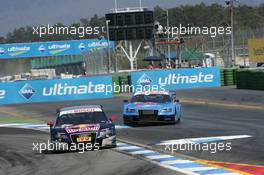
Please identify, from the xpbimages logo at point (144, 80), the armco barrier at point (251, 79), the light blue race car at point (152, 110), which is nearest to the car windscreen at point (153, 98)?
the light blue race car at point (152, 110)

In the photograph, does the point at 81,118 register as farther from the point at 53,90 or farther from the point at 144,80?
the point at 144,80

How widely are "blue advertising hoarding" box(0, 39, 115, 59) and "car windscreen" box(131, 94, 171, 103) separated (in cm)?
6053

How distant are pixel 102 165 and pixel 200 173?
2639 millimetres

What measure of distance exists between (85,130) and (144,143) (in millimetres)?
2420

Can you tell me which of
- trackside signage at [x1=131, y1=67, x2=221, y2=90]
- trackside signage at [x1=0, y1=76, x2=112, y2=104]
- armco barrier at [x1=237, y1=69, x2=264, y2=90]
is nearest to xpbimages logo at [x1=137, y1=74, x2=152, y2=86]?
trackside signage at [x1=131, y1=67, x2=221, y2=90]

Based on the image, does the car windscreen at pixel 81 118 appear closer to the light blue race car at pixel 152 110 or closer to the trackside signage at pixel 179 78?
the light blue race car at pixel 152 110

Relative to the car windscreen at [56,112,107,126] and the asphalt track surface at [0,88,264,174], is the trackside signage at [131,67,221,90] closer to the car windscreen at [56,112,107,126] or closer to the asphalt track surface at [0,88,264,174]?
the asphalt track surface at [0,88,264,174]

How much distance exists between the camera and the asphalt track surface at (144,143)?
13.7m

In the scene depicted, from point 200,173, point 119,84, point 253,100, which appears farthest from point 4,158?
point 119,84

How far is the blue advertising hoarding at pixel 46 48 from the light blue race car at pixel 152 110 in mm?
61018

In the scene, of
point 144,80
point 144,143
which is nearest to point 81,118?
point 144,143

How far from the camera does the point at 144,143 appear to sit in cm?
1811

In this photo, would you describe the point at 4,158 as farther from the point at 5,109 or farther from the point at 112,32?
the point at 112,32

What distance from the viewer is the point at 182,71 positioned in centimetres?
4706
